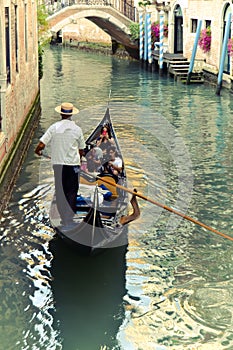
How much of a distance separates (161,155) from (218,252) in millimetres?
2801

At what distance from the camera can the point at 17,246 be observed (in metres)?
4.70

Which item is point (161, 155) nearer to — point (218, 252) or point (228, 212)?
point (228, 212)

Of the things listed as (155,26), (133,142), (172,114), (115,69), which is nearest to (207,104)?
(172,114)

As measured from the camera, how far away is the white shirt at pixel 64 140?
4.29m

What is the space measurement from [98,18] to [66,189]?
44.2 feet

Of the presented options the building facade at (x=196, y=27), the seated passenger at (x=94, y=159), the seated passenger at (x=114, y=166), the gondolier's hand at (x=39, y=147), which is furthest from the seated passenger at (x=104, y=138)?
the building facade at (x=196, y=27)

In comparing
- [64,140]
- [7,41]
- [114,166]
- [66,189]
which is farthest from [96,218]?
[7,41]

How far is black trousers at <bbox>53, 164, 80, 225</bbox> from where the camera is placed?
14.4 feet

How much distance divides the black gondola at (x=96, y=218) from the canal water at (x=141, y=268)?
17 cm

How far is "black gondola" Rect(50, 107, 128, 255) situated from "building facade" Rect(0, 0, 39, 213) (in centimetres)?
86

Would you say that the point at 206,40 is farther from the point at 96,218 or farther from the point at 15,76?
the point at 96,218

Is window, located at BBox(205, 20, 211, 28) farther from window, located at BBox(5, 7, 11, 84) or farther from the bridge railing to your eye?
window, located at BBox(5, 7, 11, 84)

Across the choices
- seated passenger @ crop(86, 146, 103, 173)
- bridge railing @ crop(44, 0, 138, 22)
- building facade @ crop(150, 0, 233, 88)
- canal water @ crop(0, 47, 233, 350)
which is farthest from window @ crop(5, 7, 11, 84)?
bridge railing @ crop(44, 0, 138, 22)

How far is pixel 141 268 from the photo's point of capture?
173 inches
